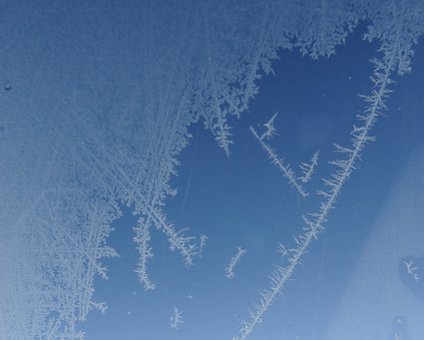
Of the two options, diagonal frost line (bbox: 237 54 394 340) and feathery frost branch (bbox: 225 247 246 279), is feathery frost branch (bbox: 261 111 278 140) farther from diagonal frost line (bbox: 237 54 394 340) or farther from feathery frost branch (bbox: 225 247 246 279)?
feathery frost branch (bbox: 225 247 246 279)

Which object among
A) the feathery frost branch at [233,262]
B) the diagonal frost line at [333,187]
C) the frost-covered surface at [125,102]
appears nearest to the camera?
the frost-covered surface at [125,102]

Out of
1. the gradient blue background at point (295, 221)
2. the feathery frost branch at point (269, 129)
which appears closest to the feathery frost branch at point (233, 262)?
the gradient blue background at point (295, 221)

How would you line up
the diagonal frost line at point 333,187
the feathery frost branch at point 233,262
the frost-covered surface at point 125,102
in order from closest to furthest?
the frost-covered surface at point 125,102
the diagonal frost line at point 333,187
the feathery frost branch at point 233,262

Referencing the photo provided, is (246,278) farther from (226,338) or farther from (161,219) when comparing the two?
(161,219)

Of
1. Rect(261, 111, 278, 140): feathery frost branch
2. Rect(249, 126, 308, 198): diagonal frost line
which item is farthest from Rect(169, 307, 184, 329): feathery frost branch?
Rect(261, 111, 278, 140): feathery frost branch

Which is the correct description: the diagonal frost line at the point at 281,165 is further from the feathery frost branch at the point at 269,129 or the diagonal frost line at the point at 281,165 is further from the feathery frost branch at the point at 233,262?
the feathery frost branch at the point at 233,262

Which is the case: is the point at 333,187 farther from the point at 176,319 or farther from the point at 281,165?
the point at 176,319

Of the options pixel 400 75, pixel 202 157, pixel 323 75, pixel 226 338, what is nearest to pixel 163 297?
pixel 226 338
